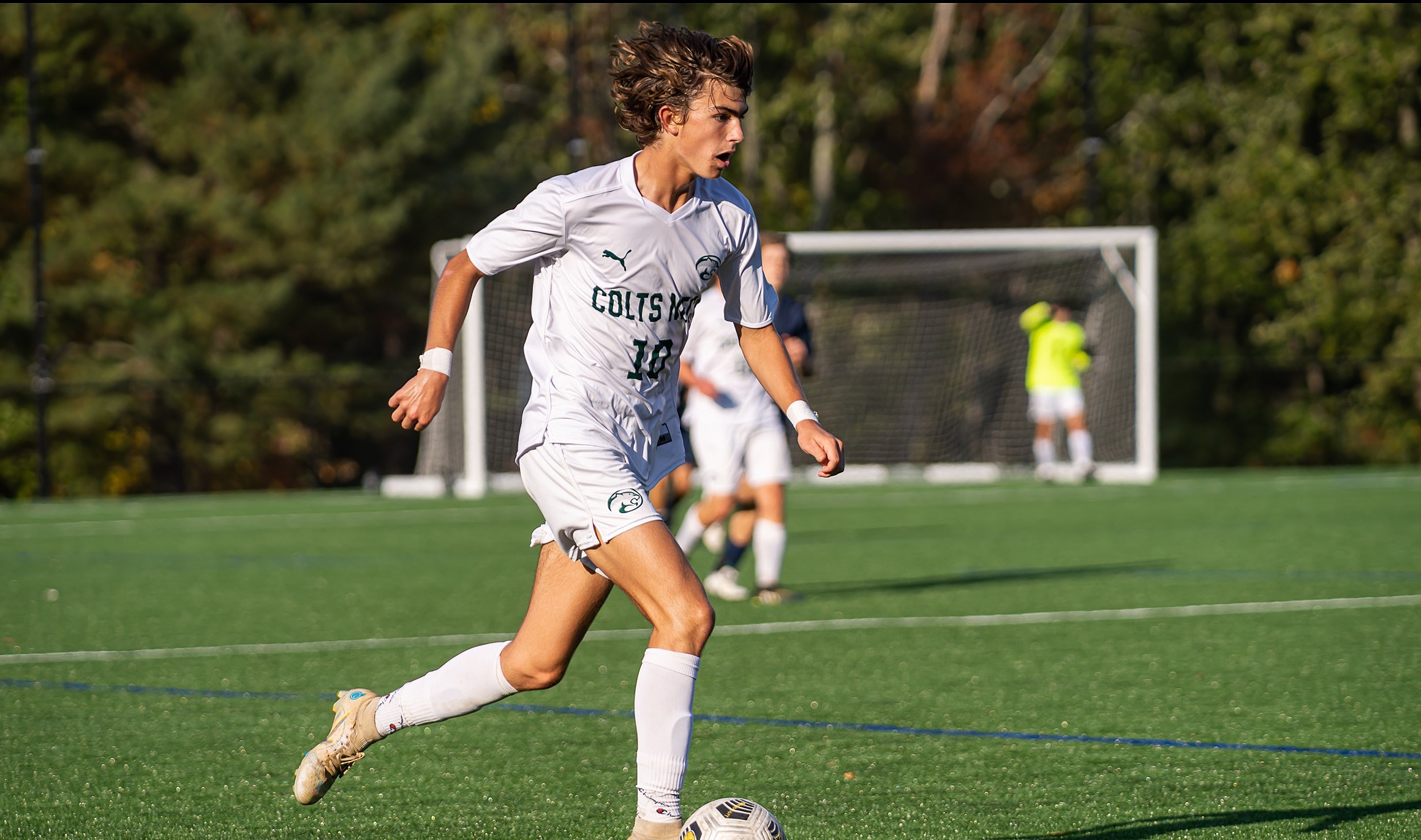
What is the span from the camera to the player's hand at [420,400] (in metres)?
3.86

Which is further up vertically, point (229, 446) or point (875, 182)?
point (875, 182)

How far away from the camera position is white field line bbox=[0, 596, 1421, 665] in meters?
7.87

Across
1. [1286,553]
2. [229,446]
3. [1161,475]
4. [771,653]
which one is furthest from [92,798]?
[229,446]

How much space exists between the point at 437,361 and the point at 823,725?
2510 millimetres

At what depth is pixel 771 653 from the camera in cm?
761

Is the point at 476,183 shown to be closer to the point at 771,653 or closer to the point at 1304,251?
the point at 1304,251

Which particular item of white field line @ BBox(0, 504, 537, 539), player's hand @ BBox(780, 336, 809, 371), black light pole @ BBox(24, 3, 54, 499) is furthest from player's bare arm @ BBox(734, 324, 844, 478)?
black light pole @ BBox(24, 3, 54, 499)

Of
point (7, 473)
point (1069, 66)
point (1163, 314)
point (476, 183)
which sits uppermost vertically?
point (1069, 66)

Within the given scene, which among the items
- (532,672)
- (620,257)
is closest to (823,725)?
(532,672)

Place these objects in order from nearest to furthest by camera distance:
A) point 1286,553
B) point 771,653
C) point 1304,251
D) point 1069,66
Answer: point 771,653, point 1286,553, point 1304,251, point 1069,66

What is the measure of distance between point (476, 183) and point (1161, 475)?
12.9 m

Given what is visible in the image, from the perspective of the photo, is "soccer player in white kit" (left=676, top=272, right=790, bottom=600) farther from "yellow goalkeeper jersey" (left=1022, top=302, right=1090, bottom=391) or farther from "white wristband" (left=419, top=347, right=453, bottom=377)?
"yellow goalkeeper jersey" (left=1022, top=302, right=1090, bottom=391)

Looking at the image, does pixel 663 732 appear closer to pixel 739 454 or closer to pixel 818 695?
pixel 818 695

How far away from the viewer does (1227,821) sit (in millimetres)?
4434
